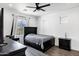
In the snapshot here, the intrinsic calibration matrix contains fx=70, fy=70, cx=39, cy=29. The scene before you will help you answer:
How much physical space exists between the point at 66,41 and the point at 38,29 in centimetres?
313

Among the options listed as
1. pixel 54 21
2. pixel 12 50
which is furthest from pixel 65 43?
pixel 12 50

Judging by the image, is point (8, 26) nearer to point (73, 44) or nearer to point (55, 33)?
point (55, 33)

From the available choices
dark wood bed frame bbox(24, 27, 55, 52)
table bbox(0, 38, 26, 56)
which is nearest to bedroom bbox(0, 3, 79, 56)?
Result: dark wood bed frame bbox(24, 27, 55, 52)

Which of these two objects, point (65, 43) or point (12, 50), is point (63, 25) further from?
point (12, 50)

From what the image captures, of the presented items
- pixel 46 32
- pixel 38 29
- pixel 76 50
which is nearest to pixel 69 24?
pixel 76 50

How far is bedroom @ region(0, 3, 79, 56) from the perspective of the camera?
13.1ft

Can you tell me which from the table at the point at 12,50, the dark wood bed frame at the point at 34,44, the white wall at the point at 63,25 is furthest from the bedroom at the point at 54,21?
the table at the point at 12,50

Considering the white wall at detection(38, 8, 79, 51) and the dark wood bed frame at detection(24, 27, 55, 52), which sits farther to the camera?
the white wall at detection(38, 8, 79, 51)

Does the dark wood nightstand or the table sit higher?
the table

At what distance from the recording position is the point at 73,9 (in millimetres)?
4332

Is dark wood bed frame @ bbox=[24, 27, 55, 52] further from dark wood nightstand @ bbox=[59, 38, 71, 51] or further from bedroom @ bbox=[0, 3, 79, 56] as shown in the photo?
dark wood nightstand @ bbox=[59, 38, 71, 51]

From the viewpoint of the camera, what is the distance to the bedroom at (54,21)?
3995mm

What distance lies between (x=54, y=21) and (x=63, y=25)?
0.84m

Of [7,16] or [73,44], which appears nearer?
[73,44]
